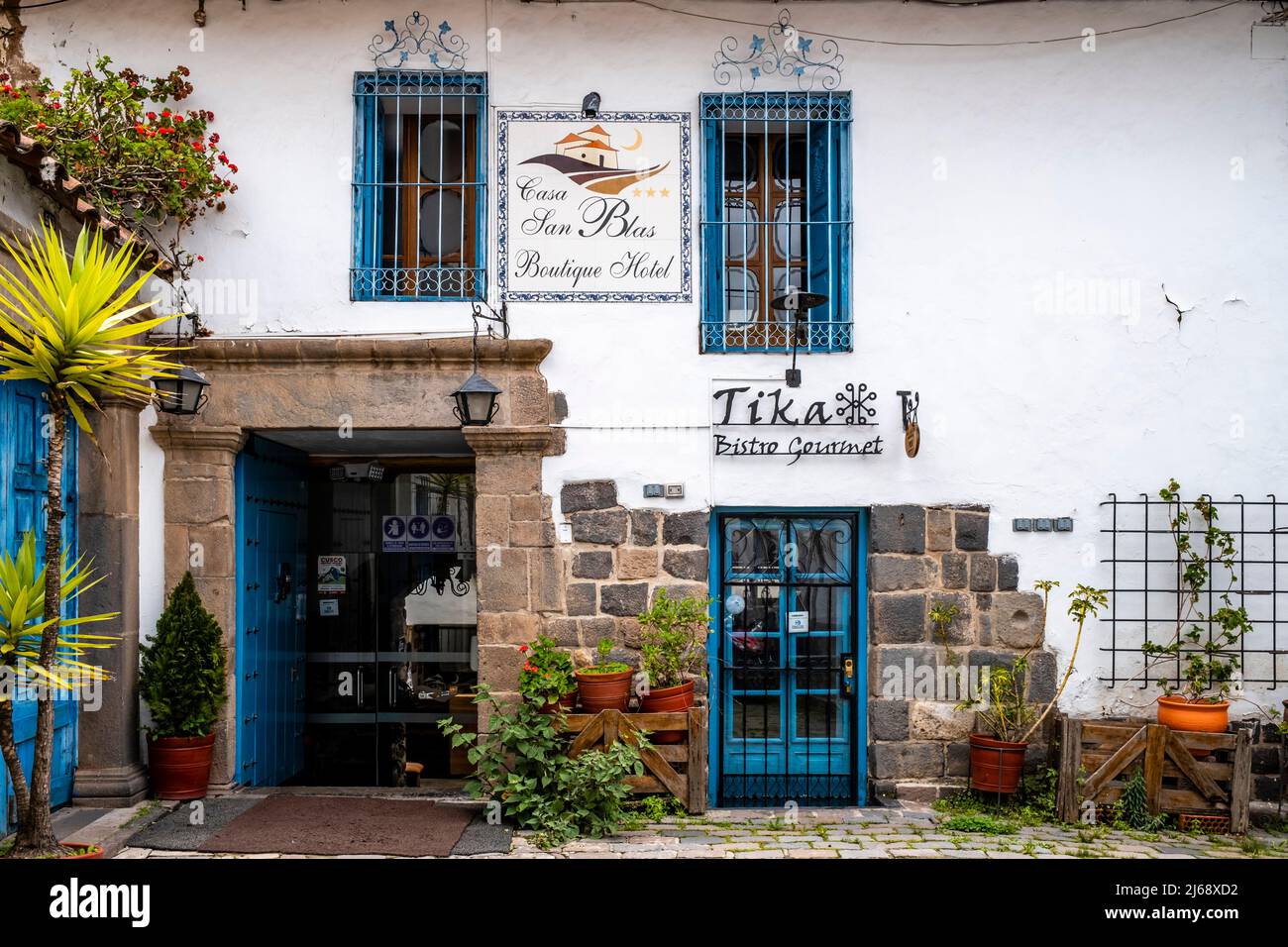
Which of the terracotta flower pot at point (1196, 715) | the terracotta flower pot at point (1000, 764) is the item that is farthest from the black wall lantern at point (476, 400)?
the terracotta flower pot at point (1196, 715)

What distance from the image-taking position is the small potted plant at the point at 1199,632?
6086mm

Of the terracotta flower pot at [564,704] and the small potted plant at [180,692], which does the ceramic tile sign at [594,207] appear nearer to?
the terracotta flower pot at [564,704]

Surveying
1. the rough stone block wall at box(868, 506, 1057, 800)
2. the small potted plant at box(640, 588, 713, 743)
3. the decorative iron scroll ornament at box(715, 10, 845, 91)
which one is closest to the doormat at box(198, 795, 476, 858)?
the small potted plant at box(640, 588, 713, 743)

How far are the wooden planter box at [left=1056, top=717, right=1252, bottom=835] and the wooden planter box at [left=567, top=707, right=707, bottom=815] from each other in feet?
6.72

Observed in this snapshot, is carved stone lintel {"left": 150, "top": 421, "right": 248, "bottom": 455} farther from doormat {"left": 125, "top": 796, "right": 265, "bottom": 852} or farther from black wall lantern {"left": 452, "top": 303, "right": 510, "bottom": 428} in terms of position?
doormat {"left": 125, "top": 796, "right": 265, "bottom": 852}

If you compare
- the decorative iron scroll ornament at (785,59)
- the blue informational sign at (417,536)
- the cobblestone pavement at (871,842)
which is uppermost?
the decorative iron scroll ornament at (785,59)

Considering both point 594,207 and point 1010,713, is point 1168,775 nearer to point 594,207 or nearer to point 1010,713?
point 1010,713

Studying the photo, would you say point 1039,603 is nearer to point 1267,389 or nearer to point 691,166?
point 1267,389

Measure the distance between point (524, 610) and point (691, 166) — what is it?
2879 millimetres

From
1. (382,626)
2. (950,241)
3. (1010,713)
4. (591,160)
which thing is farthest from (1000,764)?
(382,626)

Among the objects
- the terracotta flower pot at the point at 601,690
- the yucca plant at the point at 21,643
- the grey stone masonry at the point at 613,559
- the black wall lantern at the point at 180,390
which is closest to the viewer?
the yucca plant at the point at 21,643

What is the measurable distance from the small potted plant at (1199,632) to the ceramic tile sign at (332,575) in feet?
18.7

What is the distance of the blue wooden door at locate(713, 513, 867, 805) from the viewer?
6.57 m
